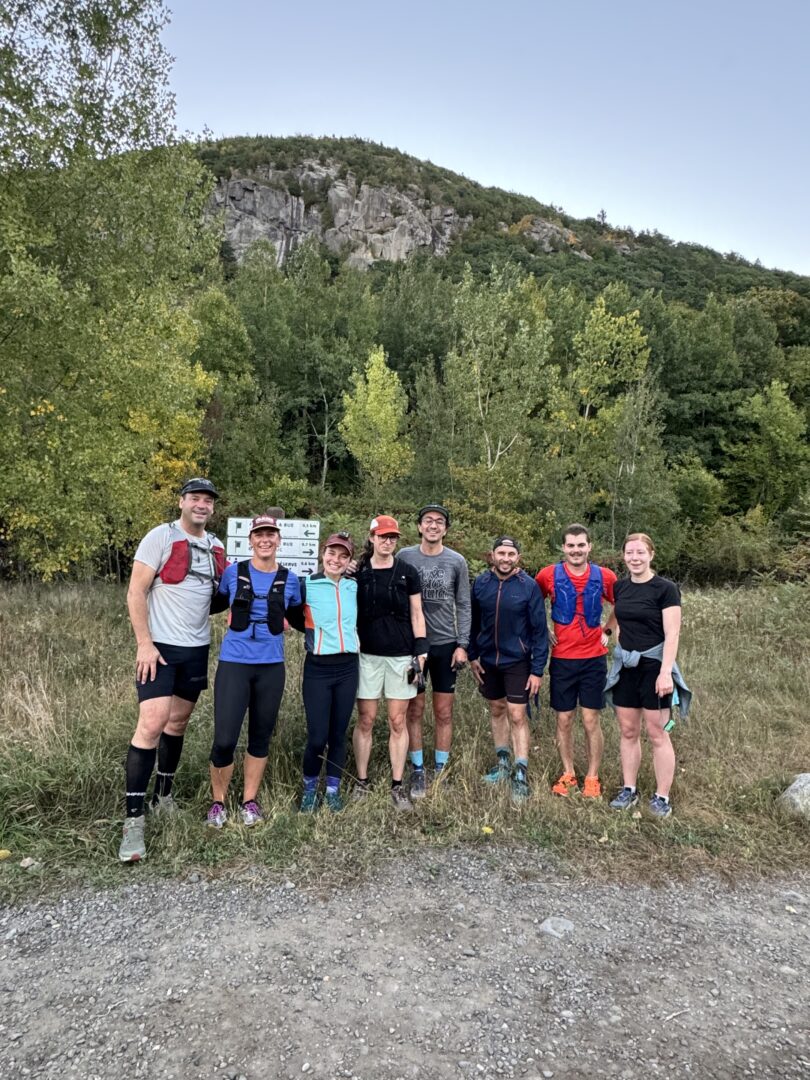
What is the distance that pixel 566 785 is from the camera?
4.50m

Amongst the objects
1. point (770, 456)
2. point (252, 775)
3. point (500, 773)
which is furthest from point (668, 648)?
point (770, 456)

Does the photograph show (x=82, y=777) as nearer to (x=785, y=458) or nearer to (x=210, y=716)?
(x=210, y=716)

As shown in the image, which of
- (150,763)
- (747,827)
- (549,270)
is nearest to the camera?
(150,763)

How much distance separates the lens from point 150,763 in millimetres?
3756

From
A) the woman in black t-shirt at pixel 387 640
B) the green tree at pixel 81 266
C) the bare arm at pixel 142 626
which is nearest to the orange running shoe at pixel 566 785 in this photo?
the woman in black t-shirt at pixel 387 640

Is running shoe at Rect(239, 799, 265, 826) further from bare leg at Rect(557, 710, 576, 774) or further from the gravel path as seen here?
bare leg at Rect(557, 710, 576, 774)

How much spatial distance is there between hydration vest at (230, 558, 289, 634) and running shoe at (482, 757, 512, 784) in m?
1.97

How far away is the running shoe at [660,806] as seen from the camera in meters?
4.16

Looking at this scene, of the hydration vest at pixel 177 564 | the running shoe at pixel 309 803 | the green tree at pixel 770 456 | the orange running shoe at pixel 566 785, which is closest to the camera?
the hydration vest at pixel 177 564

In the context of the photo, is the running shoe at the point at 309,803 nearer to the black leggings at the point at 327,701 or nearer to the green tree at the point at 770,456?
the black leggings at the point at 327,701

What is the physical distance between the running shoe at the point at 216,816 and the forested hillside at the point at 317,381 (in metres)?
7.36

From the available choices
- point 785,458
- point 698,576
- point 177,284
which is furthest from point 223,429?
point 785,458

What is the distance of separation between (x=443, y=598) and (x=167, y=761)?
7.40 ft

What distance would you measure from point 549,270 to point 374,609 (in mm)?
57143
